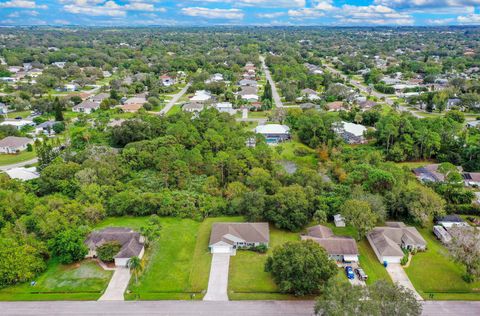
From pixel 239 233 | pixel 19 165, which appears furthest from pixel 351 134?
pixel 19 165

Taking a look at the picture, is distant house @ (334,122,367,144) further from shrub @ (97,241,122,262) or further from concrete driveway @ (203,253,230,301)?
shrub @ (97,241,122,262)

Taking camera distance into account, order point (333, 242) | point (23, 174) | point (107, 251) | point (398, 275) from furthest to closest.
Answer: point (23, 174)
point (333, 242)
point (107, 251)
point (398, 275)

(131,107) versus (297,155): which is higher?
(131,107)

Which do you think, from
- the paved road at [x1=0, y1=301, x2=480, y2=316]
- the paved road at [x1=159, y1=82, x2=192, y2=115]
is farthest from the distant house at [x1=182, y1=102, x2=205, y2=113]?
the paved road at [x1=0, y1=301, x2=480, y2=316]

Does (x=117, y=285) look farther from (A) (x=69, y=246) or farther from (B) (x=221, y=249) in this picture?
(B) (x=221, y=249)

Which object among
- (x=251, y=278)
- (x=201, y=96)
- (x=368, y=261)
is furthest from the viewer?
(x=201, y=96)

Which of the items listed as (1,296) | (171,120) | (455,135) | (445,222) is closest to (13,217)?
(1,296)

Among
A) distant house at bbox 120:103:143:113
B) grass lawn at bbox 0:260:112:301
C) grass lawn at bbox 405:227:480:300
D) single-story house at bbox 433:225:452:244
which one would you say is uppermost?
distant house at bbox 120:103:143:113

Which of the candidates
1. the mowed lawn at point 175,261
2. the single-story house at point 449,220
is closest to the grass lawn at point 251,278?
the mowed lawn at point 175,261
